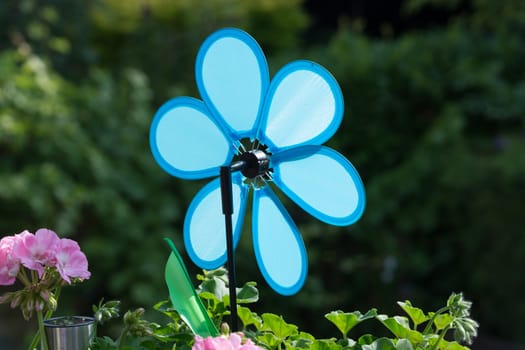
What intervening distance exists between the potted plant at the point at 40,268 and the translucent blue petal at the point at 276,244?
26cm

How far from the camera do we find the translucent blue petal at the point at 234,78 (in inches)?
41.8

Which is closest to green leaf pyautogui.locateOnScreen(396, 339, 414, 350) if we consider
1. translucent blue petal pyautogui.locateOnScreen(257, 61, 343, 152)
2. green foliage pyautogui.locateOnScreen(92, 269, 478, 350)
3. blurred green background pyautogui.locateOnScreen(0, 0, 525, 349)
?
green foliage pyautogui.locateOnScreen(92, 269, 478, 350)

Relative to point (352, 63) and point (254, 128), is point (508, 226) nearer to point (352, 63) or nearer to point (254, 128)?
point (352, 63)

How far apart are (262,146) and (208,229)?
6.1 inches

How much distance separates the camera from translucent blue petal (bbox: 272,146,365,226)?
1007 mm

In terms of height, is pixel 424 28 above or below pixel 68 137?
above

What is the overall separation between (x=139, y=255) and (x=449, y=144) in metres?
1.73

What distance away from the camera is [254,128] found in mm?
1072

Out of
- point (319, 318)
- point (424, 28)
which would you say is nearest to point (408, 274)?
point (319, 318)

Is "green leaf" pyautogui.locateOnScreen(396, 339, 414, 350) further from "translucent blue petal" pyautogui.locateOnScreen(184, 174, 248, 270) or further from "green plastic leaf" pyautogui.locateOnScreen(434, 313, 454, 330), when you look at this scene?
"translucent blue petal" pyautogui.locateOnScreen(184, 174, 248, 270)

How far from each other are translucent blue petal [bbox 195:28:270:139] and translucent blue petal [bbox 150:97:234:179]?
0.03 metres

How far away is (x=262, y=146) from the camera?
1.07m

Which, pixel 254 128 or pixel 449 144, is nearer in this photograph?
pixel 254 128

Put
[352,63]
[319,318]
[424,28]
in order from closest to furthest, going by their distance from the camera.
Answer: [319,318] < [352,63] < [424,28]
